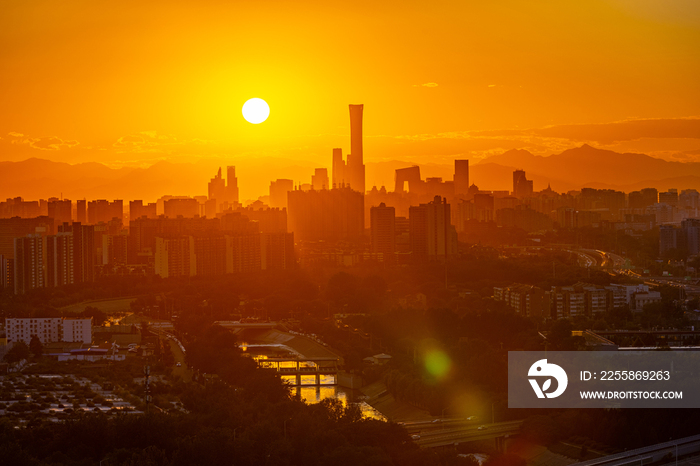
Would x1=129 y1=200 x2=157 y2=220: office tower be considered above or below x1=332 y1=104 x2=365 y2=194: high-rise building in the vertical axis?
below

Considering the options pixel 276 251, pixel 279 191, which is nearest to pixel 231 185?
pixel 279 191

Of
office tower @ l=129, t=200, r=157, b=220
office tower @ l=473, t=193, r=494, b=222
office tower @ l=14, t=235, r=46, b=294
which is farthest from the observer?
office tower @ l=473, t=193, r=494, b=222

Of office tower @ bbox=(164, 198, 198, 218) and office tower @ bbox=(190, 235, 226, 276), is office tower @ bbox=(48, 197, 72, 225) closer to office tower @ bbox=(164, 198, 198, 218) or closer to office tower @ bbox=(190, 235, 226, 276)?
office tower @ bbox=(164, 198, 198, 218)

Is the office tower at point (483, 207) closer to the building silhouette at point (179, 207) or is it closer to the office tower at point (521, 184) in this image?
the office tower at point (521, 184)

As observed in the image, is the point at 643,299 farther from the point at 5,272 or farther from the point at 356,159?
the point at 356,159

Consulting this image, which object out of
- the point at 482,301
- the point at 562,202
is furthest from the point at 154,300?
the point at 562,202

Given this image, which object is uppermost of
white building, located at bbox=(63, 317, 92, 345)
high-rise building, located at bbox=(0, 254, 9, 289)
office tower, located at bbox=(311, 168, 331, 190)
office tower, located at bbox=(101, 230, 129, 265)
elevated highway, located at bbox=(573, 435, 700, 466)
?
office tower, located at bbox=(311, 168, 331, 190)

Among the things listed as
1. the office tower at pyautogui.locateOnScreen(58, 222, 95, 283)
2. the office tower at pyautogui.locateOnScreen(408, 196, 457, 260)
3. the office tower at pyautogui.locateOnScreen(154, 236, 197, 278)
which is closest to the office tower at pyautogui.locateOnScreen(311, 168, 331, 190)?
the office tower at pyautogui.locateOnScreen(408, 196, 457, 260)
